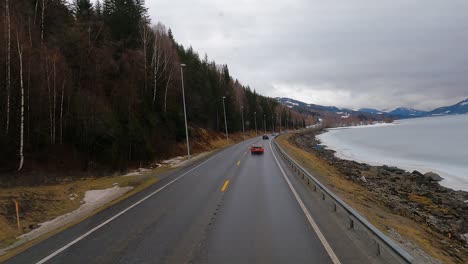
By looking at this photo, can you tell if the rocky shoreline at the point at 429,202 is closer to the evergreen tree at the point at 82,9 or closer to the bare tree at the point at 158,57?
the bare tree at the point at 158,57

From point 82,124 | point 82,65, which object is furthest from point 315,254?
point 82,65

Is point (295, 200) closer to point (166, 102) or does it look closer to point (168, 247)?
point (168, 247)

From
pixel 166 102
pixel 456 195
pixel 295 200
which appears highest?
pixel 166 102

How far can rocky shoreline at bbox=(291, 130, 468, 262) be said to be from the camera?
12167 millimetres

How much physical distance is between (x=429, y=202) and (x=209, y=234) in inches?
659

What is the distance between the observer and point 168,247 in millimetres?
6832

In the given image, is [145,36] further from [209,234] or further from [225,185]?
[209,234]

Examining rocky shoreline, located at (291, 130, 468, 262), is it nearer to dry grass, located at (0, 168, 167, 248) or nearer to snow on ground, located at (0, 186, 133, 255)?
snow on ground, located at (0, 186, 133, 255)

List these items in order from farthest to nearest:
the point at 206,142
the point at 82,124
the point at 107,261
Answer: the point at 206,142
the point at 82,124
the point at 107,261

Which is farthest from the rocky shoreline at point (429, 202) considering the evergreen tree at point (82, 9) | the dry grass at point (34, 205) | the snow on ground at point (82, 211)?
the evergreen tree at point (82, 9)

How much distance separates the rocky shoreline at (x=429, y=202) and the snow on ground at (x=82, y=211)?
11.8 meters

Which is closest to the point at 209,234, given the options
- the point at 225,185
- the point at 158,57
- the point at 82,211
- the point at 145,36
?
the point at 82,211

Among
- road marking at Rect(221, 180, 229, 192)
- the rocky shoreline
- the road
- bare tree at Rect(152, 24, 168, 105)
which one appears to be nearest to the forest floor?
the road

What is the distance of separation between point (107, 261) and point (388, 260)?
5.27 meters
